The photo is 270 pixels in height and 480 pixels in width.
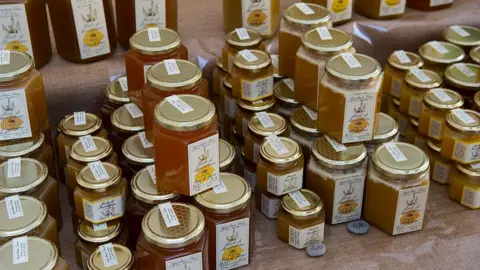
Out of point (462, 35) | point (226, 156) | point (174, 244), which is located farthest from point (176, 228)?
point (462, 35)

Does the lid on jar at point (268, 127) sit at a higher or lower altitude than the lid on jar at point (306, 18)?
lower

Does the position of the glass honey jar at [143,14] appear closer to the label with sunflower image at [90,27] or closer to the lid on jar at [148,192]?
the label with sunflower image at [90,27]

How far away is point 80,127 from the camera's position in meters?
1.59

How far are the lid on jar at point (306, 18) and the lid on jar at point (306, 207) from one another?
0.42 m

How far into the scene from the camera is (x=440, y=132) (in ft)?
5.45

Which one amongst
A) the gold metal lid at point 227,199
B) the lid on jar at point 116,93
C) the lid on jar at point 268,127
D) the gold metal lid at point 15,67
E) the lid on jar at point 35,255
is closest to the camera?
the lid on jar at point 35,255

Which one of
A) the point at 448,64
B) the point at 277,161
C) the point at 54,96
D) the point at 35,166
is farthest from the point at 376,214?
the point at 54,96

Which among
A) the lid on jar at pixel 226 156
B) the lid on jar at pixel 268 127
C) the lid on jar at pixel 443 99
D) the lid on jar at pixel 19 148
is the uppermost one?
the lid on jar at pixel 443 99

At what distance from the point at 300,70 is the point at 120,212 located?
1.71 ft

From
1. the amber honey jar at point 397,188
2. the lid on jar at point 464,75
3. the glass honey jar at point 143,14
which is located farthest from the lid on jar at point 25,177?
the lid on jar at point 464,75

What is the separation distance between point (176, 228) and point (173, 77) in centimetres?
33

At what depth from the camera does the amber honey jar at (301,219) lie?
146 cm

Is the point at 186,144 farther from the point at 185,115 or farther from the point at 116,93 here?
the point at 116,93

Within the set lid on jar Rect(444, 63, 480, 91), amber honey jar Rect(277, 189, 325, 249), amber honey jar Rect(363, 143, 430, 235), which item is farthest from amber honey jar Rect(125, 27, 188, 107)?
lid on jar Rect(444, 63, 480, 91)
